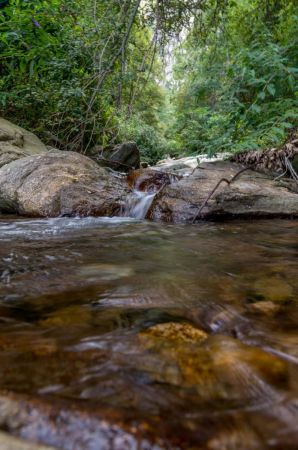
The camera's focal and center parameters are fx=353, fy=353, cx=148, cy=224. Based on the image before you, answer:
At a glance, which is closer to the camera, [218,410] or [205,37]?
[218,410]

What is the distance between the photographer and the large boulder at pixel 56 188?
4199mm

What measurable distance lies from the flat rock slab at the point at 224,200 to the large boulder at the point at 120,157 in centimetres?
415

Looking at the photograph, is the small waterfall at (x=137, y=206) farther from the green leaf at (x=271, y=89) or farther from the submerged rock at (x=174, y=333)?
the submerged rock at (x=174, y=333)

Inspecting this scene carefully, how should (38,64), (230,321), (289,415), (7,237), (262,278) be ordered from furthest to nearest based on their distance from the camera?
(38,64) → (7,237) → (262,278) → (230,321) → (289,415)

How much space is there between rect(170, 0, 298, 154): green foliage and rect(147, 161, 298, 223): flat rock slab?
17.7 inches

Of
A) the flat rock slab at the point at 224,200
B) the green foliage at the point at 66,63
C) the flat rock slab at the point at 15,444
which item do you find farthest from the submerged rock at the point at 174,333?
the green foliage at the point at 66,63

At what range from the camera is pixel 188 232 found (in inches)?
126

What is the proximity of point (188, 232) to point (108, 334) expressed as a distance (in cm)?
218

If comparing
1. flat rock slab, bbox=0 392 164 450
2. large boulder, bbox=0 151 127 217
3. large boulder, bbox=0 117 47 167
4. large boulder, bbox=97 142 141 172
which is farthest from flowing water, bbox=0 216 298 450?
large boulder, bbox=97 142 141 172

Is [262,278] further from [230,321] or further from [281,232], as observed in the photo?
[281,232]

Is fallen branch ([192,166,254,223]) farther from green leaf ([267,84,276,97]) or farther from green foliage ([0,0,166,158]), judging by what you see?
green foliage ([0,0,166,158])

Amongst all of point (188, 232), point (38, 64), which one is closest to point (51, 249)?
point (188, 232)

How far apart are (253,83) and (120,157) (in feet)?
16.0

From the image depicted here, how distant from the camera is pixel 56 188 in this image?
170 inches
